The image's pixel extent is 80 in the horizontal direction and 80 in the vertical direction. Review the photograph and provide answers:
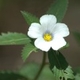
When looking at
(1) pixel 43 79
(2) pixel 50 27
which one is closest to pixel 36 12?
(1) pixel 43 79

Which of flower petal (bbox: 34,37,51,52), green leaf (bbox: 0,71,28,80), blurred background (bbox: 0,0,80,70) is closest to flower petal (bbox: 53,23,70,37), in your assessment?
flower petal (bbox: 34,37,51,52)

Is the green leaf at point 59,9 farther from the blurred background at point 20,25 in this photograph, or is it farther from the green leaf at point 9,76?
the blurred background at point 20,25

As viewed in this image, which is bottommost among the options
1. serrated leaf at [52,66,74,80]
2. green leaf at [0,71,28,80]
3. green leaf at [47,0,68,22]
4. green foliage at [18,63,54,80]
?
serrated leaf at [52,66,74,80]

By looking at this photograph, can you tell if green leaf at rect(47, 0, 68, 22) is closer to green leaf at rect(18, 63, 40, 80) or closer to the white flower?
the white flower

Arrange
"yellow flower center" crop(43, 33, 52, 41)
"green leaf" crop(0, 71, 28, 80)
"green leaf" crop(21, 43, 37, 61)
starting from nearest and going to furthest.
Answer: "green leaf" crop(21, 43, 37, 61) < "yellow flower center" crop(43, 33, 52, 41) < "green leaf" crop(0, 71, 28, 80)

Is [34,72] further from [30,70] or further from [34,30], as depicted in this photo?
[34,30]

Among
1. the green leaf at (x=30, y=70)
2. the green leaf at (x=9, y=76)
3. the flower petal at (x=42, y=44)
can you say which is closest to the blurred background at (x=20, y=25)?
the green leaf at (x=30, y=70)

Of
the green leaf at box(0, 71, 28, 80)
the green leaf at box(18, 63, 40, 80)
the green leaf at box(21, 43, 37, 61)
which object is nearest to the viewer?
the green leaf at box(21, 43, 37, 61)
